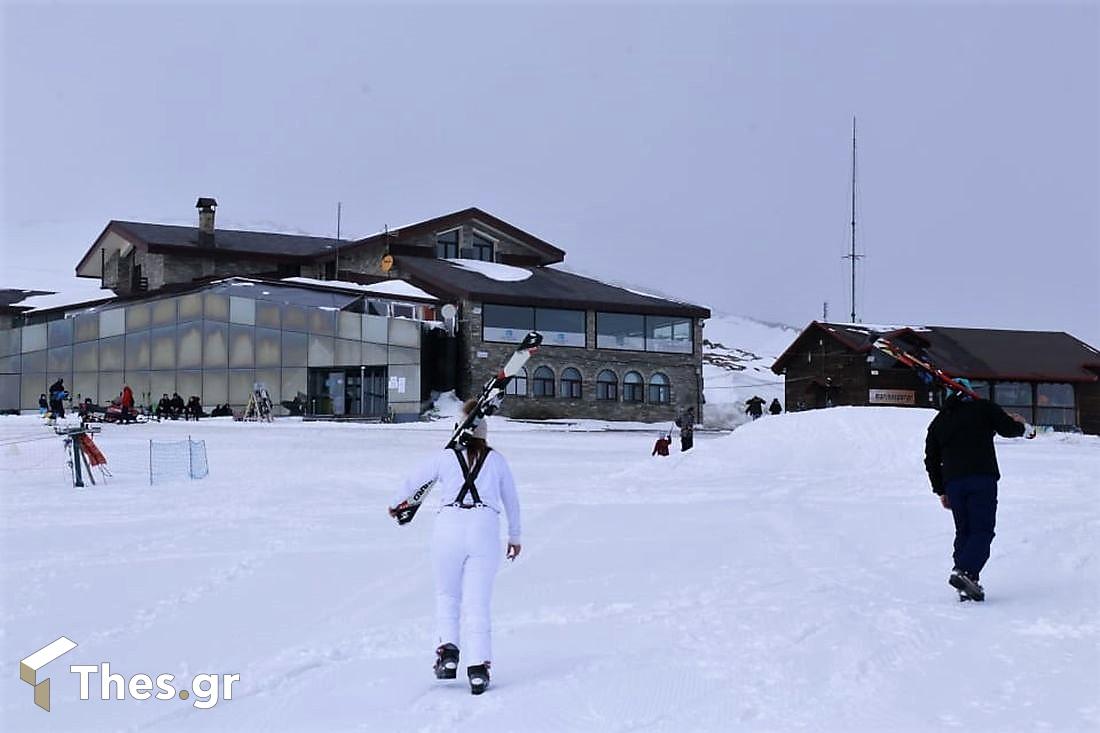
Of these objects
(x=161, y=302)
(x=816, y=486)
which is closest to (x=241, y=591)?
(x=816, y=486)

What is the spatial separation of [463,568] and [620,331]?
48.8m

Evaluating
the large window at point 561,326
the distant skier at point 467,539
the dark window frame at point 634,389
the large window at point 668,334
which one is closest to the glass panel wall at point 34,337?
the large window at point 561,326

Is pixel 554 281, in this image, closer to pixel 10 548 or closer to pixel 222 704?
pixel 10 548

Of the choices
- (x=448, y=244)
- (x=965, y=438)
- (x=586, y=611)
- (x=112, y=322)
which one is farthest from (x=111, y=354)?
(x=965, y=438)

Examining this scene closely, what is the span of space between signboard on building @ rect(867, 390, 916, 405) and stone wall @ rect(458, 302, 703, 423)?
7.54 metres

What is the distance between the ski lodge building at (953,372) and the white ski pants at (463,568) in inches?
1943

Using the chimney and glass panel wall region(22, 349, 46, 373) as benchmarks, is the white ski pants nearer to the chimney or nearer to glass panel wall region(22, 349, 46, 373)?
glass panel wall region(22, 349, 46, 373)

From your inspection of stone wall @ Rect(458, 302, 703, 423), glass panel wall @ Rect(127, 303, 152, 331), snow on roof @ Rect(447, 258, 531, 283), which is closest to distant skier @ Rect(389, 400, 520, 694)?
stone wall @ Rect(458, 302, 703, 423)

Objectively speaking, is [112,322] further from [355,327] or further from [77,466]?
[77,466]

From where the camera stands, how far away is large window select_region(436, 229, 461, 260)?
6184 centimetres

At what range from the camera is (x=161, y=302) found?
4794 cm

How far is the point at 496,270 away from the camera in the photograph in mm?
59406

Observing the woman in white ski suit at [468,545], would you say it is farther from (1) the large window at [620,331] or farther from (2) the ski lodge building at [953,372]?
(2) the ski lodge building at [953,372]

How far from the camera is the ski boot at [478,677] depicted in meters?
7.22
